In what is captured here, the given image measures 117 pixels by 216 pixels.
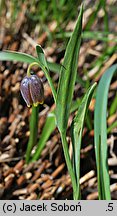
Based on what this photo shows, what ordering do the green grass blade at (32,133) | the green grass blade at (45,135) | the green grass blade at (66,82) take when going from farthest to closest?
the green grass blade at (45,135) → the green grass blade at (32,133) → the green grass blade at (66,82)

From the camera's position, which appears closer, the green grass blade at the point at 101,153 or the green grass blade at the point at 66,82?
the green grass blade at the point at 66,82

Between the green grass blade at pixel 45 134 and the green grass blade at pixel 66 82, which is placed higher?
the green grass blade at pixel 45 134

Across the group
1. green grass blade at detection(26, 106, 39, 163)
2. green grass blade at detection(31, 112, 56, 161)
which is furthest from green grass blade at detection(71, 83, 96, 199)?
green grass blade at detection(31, 112, 56, 161)

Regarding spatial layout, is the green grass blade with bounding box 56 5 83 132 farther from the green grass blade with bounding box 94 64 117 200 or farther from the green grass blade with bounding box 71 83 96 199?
the green grass blade with bounding box 94 64 117 200

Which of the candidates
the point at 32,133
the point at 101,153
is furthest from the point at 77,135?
the point at 32,133

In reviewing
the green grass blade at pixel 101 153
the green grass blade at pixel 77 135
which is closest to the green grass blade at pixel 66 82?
the green grass blade at pixel 77 135

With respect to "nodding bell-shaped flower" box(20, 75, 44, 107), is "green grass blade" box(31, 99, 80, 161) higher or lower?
higher

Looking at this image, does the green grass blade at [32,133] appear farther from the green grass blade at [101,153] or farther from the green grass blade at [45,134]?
the green grass blade at [101,153]

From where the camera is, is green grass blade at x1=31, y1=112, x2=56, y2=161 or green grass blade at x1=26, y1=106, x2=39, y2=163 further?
green grass blade at x1=31, y1=112, x2=56, y2=161

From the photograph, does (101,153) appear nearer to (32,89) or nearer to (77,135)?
(77,135)

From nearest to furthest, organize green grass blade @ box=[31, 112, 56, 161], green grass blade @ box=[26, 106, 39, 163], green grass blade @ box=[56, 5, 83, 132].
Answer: green grass blade @ box=[56, 5, 83, 132]
green grass blade @ box=[26, 106, 39, 163]
green grass blade @ box=[31, 112, 56, 161]
